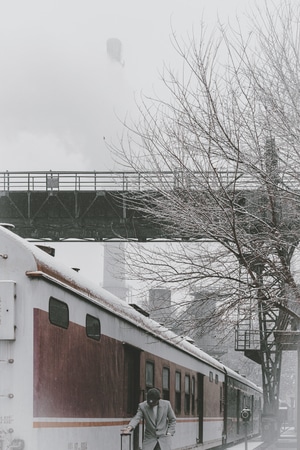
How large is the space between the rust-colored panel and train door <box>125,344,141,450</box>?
377 millimetres

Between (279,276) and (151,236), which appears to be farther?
(151,236)

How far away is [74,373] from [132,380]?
3.41 meters

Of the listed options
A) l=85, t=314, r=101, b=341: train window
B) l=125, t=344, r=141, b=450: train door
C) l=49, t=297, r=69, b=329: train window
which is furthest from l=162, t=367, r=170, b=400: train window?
l=49, t=297, r=69, b=329: train window

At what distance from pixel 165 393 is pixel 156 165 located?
3.94m

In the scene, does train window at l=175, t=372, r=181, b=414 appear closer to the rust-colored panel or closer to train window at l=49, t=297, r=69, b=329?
the rust-colored panel

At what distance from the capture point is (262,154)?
41.4 feet

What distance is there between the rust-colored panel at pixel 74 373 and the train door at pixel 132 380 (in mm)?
377

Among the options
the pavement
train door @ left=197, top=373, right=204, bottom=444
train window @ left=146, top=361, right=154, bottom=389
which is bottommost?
the pavement

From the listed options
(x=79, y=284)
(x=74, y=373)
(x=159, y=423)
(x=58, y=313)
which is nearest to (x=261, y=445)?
(x=159, y=423)

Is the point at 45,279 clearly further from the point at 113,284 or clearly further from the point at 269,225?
the point at 113,284

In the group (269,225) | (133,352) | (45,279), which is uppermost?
(269,225)

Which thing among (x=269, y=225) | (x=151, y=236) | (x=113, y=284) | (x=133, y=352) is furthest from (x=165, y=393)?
(x=113, y=284)

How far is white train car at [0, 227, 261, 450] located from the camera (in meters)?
8.45

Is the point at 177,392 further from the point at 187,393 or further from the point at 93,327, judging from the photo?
the point at 93,327
